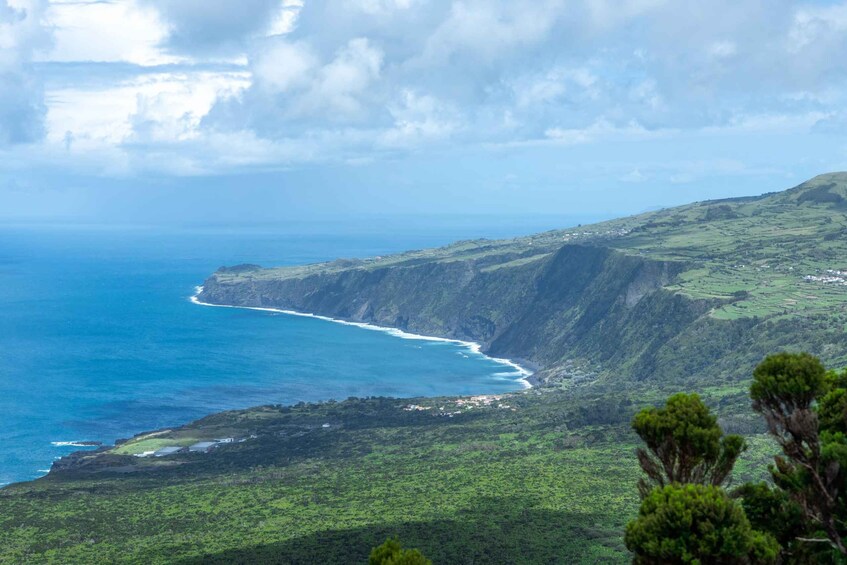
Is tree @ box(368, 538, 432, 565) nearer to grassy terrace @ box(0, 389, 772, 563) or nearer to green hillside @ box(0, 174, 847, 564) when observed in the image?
grassy terrace @ box(0, 389, 772, 563)

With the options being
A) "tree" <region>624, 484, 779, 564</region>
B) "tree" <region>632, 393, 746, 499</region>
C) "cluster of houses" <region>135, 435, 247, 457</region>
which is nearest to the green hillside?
"cluster of houses" <region>135, 435, 247, 457</region>

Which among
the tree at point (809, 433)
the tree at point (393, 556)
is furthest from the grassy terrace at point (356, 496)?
the tree at point (393, 556)

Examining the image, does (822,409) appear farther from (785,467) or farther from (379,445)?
(379,445)

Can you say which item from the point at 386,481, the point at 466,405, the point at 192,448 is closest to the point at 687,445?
the point at 386,481

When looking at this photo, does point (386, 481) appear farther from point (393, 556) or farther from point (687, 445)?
point (393, 556)

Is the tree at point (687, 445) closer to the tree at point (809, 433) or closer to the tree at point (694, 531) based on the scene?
the tree at point (809, 433)

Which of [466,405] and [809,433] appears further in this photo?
[466,405]
